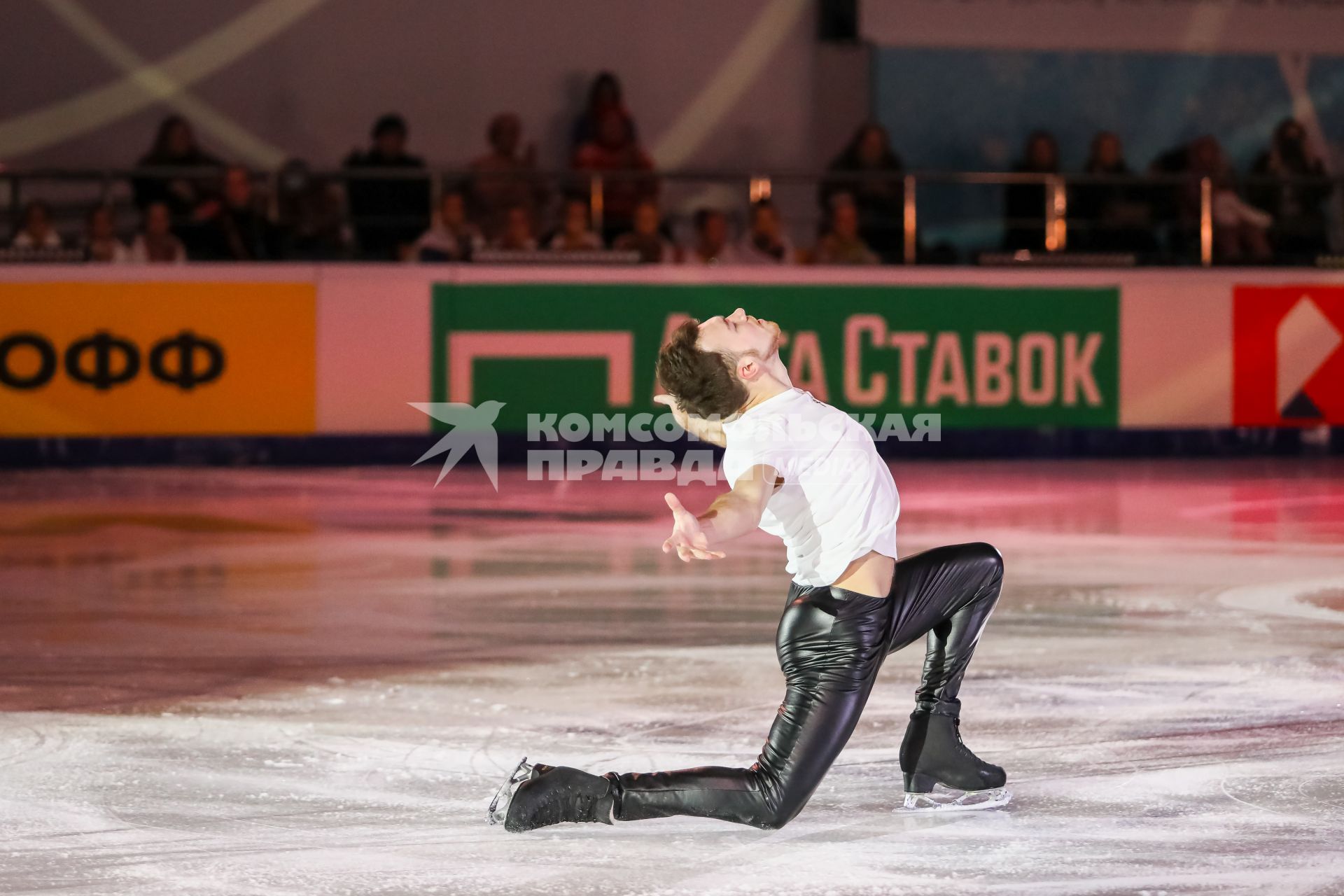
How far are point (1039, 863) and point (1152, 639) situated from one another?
2.57m

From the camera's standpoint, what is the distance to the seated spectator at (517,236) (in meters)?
13.0

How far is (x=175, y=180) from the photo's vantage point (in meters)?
13.0

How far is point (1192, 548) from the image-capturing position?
8.30m

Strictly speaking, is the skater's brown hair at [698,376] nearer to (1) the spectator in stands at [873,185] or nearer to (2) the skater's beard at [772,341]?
(2) the skater's beard at [772,341]

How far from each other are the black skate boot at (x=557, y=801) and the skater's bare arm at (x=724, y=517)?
23.5 inches

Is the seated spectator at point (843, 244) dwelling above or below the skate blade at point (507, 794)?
above

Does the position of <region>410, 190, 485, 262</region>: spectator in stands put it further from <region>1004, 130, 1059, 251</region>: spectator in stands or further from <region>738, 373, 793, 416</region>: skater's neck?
<region>738, 373, 793, 416</region>: skater's neck

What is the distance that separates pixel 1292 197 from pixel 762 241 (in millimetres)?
4162

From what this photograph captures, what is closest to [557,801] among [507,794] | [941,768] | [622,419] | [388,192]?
[507,794]

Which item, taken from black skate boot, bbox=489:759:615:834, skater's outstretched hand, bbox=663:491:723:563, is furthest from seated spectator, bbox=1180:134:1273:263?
skater's outstretched hand, bbox=663:491:723:563

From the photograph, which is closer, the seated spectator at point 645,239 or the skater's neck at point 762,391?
the skater's neck at point 762,391

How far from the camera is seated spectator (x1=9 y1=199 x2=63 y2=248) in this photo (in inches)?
492

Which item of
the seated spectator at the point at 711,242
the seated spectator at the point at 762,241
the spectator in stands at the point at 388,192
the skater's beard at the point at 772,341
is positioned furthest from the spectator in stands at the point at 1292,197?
the skater's beard at the point at 772,341

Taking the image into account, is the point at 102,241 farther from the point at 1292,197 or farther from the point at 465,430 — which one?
the point at 1292,197
